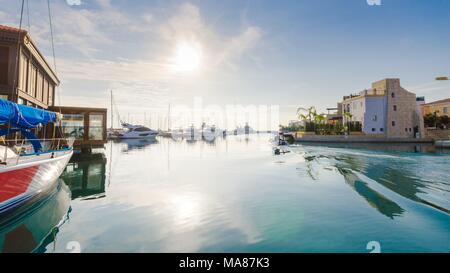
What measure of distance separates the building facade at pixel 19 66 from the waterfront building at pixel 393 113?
6295cm

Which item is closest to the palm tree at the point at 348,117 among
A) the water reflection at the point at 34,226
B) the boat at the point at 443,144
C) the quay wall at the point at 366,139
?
the quay wall at the point at 366,139

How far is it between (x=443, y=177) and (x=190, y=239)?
18703mm

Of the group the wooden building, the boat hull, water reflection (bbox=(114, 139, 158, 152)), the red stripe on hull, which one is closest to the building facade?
the wooden building

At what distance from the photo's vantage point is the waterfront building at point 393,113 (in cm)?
5538

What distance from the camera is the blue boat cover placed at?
32.8 ft

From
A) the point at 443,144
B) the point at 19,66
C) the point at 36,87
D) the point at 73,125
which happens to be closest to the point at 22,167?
the point at 19,66

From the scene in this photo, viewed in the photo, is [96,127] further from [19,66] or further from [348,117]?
[348,117]

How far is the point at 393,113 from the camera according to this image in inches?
2184

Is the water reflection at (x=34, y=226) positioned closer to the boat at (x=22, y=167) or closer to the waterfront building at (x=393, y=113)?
the boat at (x=22, y=167)

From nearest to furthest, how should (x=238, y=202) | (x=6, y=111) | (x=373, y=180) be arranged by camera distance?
(x=6, y=111) → (x=238, y=202) → (x=373, y=180)
